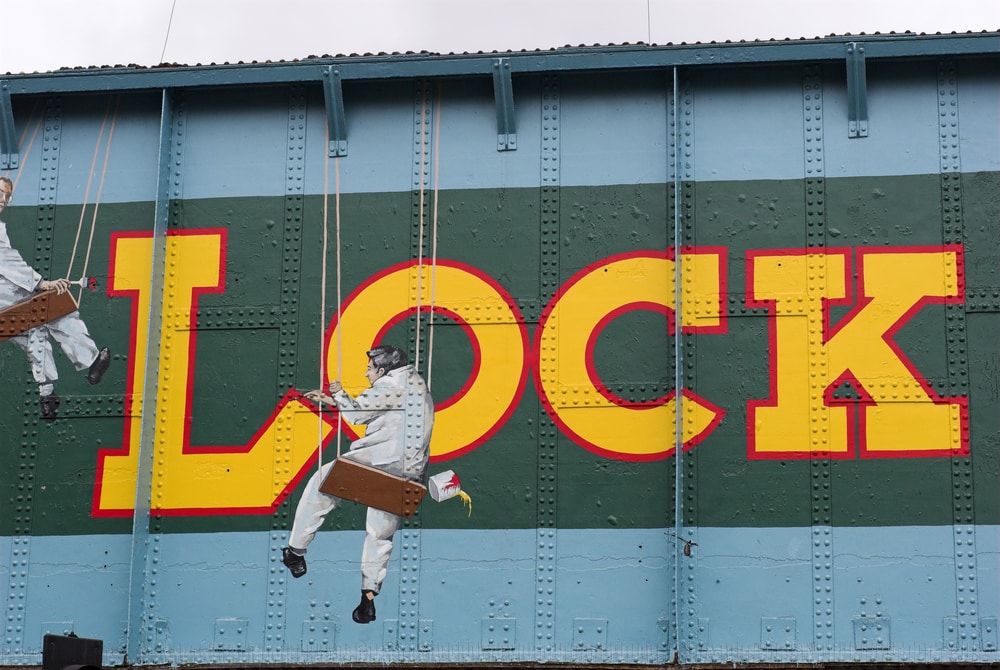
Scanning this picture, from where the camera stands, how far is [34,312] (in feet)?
36.3

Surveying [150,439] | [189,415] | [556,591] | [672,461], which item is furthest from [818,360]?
[150,439]

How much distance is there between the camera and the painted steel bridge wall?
9.91 meters

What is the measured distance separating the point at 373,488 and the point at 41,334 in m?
3.46

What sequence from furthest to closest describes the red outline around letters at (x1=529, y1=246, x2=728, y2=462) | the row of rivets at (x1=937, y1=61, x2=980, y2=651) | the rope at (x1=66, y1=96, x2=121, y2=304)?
1. the rope at (x1=66, y1=96, x2=121, y2=304)
2. the red outline around letters at (x1=529, y1=246, x2=728, y2=462)
3. the row of rivets at (x1=937, y1=61, x2=980, y2=651)

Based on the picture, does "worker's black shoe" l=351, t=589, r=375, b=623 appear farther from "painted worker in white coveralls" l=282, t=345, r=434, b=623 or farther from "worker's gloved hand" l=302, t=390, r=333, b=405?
"worker's gloved hand" l=302, t=390, r=333, b=405

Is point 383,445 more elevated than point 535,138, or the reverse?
point 535,138

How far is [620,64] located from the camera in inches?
417

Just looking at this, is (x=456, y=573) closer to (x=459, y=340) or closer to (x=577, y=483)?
(x=577, y=483)

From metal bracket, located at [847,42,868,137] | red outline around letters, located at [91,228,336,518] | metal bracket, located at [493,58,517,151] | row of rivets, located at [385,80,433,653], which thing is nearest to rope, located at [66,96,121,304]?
red outline around letters, located at [91,228,336,518]

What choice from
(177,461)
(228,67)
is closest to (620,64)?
(228,67)

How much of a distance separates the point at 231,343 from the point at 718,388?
4360 millimetres

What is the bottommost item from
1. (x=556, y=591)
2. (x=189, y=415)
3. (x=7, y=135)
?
(x=556, y=591)

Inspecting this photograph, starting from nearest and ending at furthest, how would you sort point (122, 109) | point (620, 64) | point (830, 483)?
point (830, 483) < point (620, 64) < point (122, 109)

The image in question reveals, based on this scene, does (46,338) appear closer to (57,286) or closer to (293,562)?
(57,286)
